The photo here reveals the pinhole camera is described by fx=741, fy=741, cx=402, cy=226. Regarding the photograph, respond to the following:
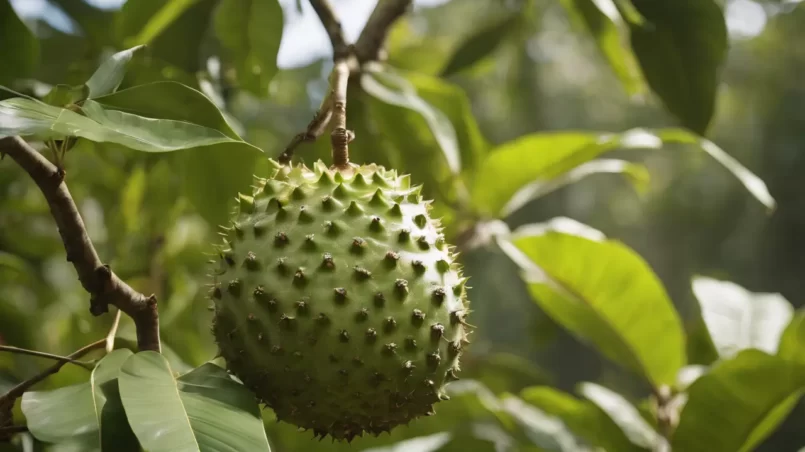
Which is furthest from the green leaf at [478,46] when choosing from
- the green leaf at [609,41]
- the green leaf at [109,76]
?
the green leaf at [109,76]

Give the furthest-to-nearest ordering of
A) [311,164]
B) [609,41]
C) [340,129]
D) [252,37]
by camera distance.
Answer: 1. [609,41]
2. [311,164]
3. [252,37]
4. [340,129]

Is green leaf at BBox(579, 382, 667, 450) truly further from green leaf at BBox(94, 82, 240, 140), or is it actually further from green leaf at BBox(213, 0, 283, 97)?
green leaf at BBox(94, 82, 240, 140)

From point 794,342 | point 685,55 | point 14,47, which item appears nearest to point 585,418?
point 794,342

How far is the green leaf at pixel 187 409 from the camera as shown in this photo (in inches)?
20.3

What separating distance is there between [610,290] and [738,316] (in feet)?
0.68

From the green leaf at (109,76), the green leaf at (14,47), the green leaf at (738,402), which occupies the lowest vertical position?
the green leaf at (738,402)

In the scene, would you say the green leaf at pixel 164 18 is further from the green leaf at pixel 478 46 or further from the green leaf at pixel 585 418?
the green leaf at pixel 585 418

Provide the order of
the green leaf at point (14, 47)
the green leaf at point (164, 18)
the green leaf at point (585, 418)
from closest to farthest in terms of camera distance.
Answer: the green leaf at point (14, 47) < the green leaf at point (164, 18) < the green leaf at point (585, 418)

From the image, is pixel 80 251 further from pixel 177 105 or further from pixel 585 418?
pixel 585 418

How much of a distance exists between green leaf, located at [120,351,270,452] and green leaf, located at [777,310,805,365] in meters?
0.79

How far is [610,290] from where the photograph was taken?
4.09 ft

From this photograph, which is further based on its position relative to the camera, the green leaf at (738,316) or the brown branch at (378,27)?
the green leaf at (738,316)

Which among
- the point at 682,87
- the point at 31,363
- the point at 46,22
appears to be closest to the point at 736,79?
the point at 682,87

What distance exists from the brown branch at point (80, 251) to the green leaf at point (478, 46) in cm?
92
